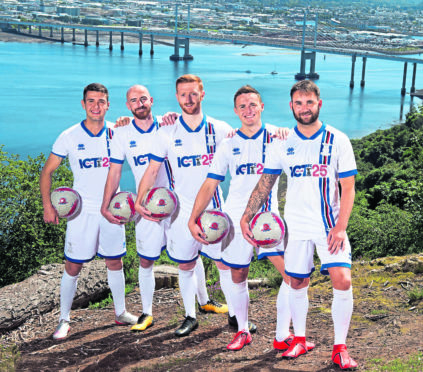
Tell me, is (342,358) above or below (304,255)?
below

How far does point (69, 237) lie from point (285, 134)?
2.93 m

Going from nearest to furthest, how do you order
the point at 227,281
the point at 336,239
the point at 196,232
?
1. the point at 336,239
2. the point at 196,232
3. the point at 227,281

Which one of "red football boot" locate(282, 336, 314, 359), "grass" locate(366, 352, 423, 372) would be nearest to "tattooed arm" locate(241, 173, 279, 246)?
"red football boot" locate(282, 336, 314, 359)

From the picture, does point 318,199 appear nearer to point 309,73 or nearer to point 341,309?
point 341,309

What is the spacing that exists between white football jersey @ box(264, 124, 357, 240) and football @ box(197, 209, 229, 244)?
2.43ft

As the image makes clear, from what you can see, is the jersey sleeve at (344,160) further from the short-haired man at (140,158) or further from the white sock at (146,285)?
the white sock at (146,285)

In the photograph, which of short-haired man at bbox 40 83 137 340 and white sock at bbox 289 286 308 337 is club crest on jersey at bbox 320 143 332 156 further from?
short-haired man at bbox 40 83 137 340

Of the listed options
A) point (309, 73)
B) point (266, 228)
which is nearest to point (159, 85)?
point (309, 73)

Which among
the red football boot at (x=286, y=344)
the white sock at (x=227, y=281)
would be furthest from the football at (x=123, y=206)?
the red football boot at (x=286, y=344)

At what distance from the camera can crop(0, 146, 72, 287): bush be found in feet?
52.5

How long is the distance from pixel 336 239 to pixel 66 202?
3185 millimetres

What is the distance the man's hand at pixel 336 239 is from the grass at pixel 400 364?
116cm

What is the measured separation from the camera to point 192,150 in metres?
6.87

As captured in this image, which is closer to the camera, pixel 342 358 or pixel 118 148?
pixel 342 358
